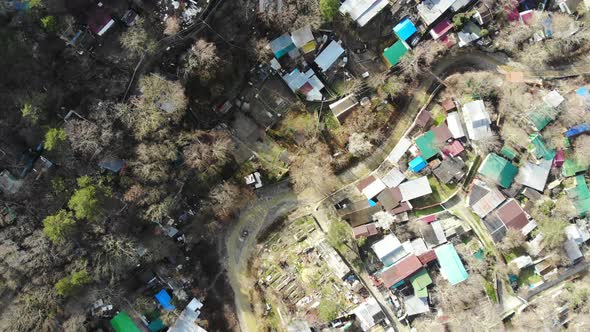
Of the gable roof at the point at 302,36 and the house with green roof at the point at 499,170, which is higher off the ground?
the gable roof at the point at 302,36

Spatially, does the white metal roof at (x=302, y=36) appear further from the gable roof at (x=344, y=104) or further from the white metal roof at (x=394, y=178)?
the white metal roof at (x=394, y=178)

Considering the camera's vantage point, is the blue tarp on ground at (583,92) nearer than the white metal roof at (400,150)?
Yes

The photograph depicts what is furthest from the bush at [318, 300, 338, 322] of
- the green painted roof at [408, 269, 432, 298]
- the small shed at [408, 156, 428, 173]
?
the small shed at [408, 156, 428, 173]

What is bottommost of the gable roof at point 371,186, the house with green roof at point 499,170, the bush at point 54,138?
the house with green roof at point 499,170

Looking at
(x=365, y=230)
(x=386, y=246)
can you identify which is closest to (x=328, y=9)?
(x=365, y=230)

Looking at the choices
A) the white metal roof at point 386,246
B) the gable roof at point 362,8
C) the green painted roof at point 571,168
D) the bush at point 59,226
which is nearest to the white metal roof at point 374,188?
the white metal roof at point 386,246

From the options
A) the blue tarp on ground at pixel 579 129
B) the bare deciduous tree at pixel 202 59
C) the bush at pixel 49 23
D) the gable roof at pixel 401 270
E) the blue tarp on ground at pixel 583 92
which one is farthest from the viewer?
the blue tarp on ground at pixel 583 92

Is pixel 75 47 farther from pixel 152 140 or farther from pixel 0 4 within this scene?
pixel 152 140

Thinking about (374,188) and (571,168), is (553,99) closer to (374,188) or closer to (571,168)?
(571,168)
